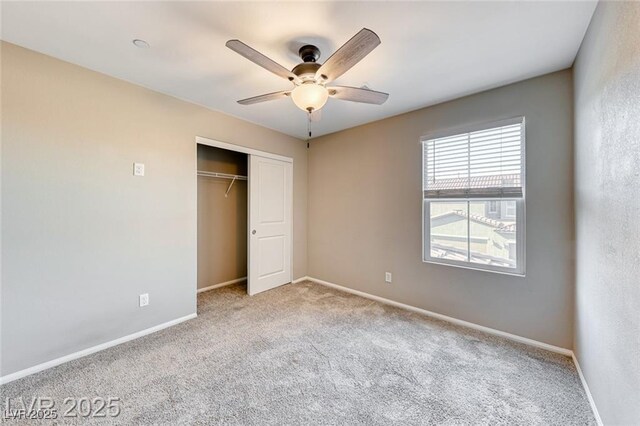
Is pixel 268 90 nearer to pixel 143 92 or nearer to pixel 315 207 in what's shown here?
pixel 143 92

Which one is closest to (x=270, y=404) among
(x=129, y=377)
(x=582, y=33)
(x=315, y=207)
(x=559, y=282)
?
(x=129, y=377)

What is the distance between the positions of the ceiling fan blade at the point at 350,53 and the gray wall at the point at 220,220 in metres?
2.77

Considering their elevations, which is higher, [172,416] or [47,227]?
[47,227]

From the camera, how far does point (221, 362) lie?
209 centimetres

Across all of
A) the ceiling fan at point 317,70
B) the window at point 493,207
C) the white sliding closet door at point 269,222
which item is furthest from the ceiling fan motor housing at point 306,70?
the window at point 493,207

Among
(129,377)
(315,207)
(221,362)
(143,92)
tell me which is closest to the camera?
(129,377)

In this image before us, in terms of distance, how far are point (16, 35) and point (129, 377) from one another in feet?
8.51

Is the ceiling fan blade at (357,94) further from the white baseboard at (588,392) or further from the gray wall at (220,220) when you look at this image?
the gray wall at (220,220)

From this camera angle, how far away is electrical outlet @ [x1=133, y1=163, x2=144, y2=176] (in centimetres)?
246

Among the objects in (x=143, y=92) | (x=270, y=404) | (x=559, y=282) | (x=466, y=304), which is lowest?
(x=270, y=404)

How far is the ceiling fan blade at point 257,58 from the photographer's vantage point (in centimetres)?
140

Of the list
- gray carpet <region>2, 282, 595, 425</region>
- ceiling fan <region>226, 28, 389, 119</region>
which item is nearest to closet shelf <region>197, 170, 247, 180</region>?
ceiling fan <region>226, 28, 389, 119</region>

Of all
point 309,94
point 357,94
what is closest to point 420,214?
point 357,94

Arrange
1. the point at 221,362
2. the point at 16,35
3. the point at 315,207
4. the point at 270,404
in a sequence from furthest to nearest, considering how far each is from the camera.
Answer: the point at 315,207 → the point at 221,362 → the point at 16,35 → the point at 270,404
